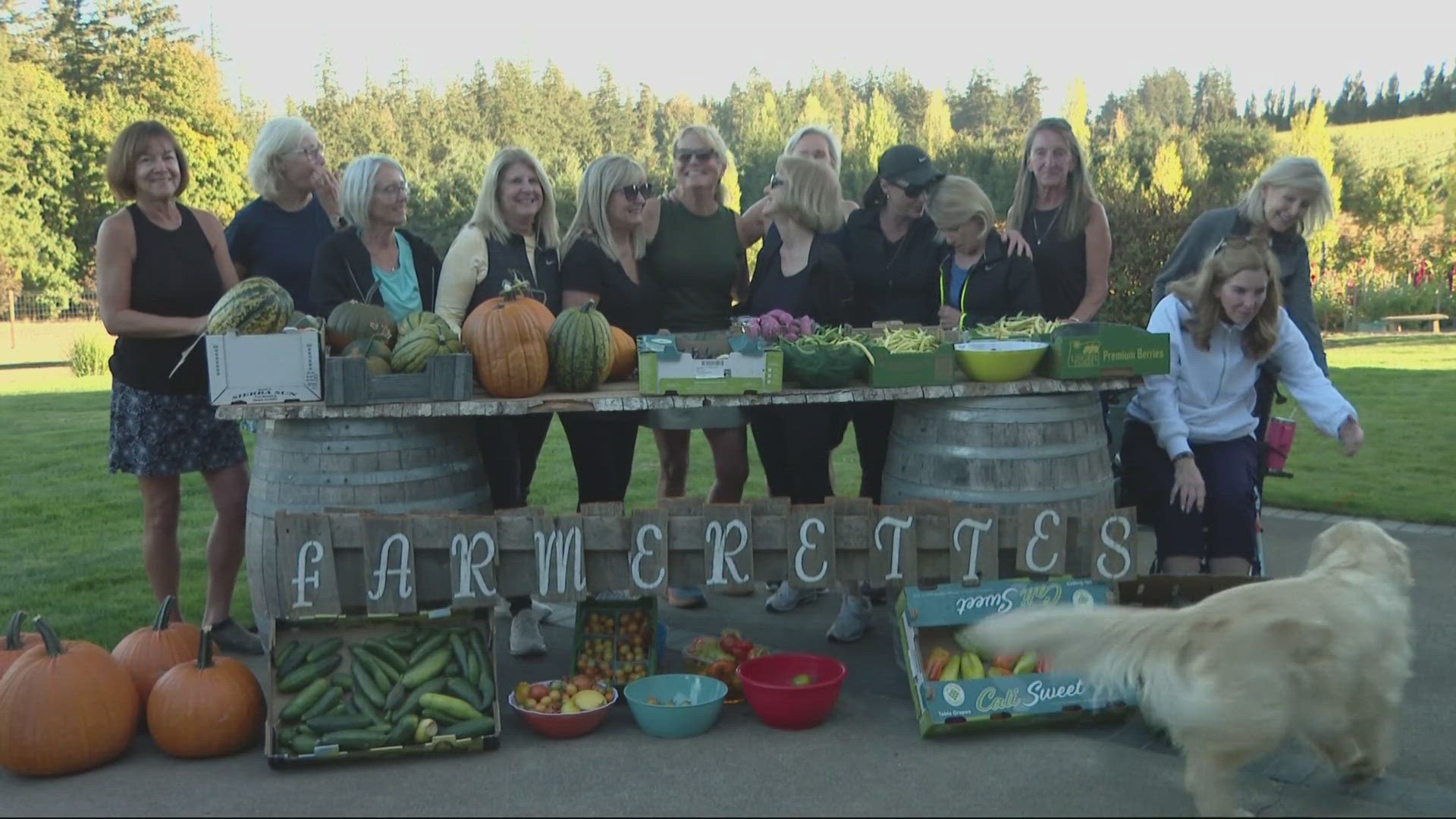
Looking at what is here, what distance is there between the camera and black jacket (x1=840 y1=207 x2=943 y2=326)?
17.0ft

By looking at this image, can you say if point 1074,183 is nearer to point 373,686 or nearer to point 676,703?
point 676,703

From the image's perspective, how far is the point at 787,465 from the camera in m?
4.92

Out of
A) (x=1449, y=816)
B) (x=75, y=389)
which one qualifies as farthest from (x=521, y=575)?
(x=75, y=389)

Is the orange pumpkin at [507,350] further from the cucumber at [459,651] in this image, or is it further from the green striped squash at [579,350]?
the cucumber at [459,651]

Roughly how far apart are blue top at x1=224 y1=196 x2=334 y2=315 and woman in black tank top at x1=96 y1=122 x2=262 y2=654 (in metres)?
0.15

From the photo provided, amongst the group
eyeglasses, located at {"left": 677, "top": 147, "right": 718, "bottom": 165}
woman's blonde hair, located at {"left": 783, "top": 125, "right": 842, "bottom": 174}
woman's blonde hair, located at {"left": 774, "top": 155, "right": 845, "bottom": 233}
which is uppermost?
woman's blonde hair, located at {"left": 783, "top": 125, "right": 842, "bottom": 174}

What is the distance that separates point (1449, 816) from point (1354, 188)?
41122 mm

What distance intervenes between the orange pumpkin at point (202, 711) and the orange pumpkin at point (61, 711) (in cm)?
12

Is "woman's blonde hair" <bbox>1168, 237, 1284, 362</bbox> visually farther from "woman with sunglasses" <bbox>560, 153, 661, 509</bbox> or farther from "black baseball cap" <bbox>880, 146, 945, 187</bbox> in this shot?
"woman with sunglasses" <bbox>560, 153, 661, 509</bbox>

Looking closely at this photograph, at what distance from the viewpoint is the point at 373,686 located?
3869mm

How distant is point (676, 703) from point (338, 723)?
112 centimetres

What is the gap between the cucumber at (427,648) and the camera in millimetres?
3986

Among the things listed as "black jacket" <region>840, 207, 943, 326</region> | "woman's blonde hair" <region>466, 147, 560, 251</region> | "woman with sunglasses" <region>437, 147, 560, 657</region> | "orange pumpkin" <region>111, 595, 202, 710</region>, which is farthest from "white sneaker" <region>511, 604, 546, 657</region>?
"black jacket" <region>840, 207, 943, 326</region>

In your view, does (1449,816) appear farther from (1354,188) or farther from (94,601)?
(1354,188)
